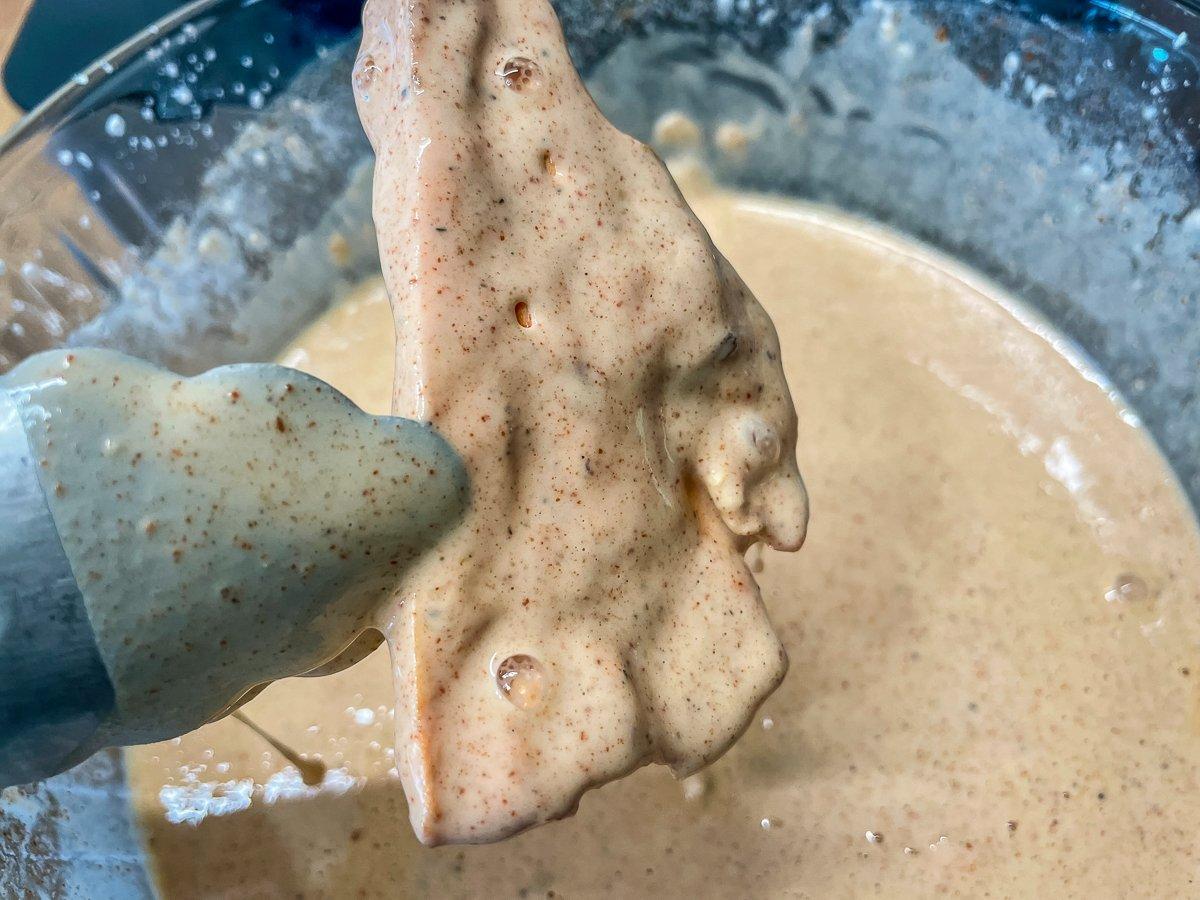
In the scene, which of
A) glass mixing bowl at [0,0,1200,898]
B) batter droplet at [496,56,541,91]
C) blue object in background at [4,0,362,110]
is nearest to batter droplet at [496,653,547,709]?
batter droplet at [496,56,541,91]

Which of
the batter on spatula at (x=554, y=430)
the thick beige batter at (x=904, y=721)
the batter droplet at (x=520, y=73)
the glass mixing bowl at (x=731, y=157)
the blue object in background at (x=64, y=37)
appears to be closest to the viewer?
the batter on spatula at (x=554, y=430)

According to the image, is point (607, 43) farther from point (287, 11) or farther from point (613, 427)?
point (613, 427)

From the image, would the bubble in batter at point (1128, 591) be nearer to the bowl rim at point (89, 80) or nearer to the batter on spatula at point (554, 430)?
the batter on spatula at point (554, 430)

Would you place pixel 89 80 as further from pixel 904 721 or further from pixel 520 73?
pixel 904 721

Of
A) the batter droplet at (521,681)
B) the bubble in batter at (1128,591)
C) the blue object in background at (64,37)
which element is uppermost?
the blue object in background at (64,37)

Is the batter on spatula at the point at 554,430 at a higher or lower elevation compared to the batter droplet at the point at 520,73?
lower

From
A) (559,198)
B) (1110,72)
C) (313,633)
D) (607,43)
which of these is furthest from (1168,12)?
(313,633)

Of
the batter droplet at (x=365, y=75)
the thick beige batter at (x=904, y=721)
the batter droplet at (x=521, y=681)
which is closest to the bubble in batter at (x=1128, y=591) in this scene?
the thick beige batter at (x=904, y=721)
